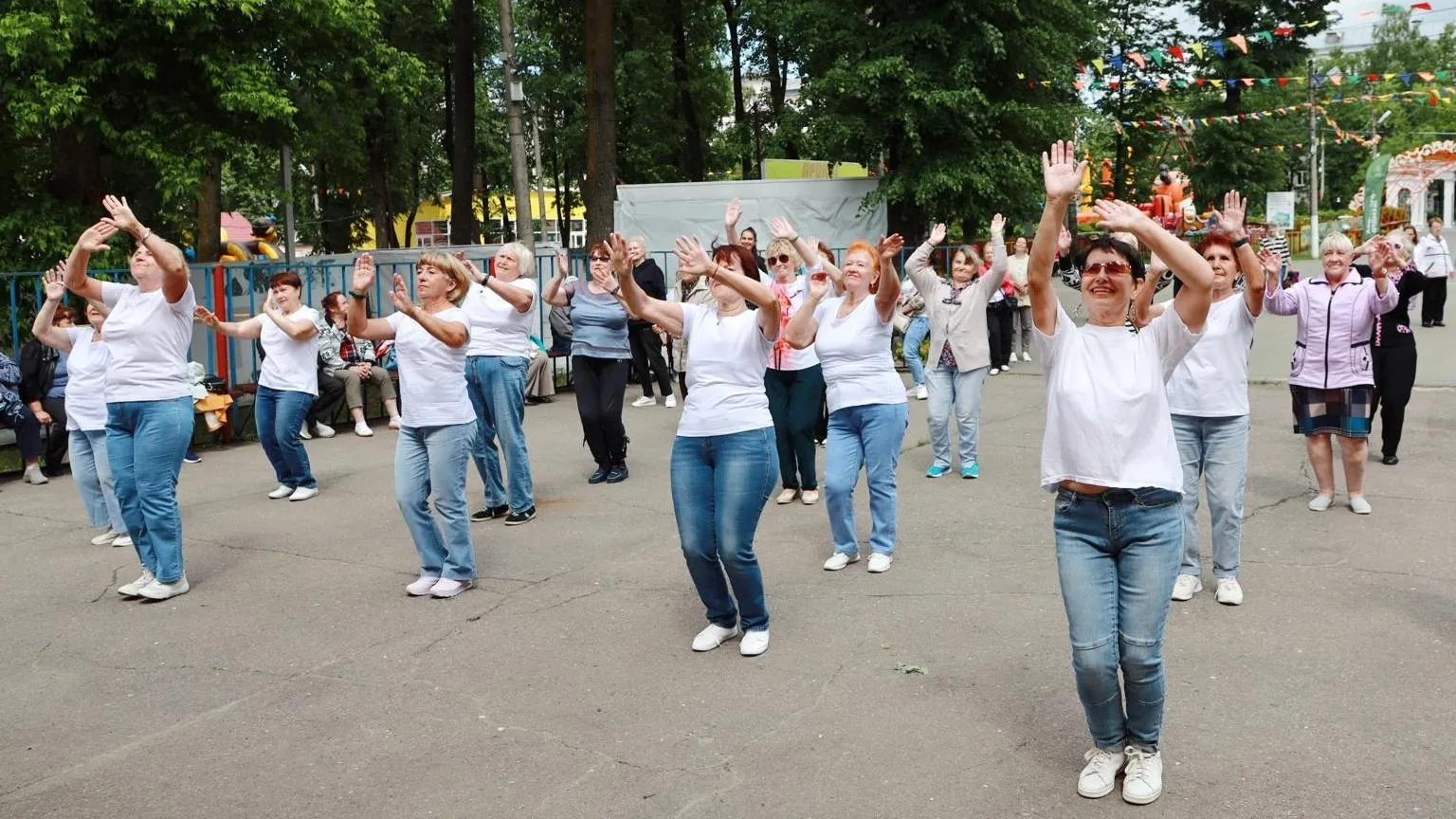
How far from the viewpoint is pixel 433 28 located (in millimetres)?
30766

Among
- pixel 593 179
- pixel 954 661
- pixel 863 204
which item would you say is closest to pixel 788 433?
pixel 954 661

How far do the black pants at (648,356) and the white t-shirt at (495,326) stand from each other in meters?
5.86

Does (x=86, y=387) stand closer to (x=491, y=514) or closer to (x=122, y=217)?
(x=122, y=217)

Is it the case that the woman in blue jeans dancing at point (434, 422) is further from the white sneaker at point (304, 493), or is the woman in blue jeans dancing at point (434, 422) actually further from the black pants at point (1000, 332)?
the black pants at point (1000, 332)

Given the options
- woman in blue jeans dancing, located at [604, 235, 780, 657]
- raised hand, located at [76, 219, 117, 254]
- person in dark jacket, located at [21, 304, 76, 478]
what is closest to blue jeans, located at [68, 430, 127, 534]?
raised hand, located at [76, 219, 117, 254]

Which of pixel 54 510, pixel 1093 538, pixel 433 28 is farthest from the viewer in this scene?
pixel 433 28

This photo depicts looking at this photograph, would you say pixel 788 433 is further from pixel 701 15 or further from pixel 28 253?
pixel 701 15

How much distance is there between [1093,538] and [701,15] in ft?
102

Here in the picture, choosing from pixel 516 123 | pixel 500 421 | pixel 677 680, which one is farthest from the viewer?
pixel 516 123

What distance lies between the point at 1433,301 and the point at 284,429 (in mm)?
18209

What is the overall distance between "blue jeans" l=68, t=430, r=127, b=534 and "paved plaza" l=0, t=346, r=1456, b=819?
0.20 metres

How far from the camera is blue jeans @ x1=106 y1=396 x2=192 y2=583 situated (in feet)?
22.6

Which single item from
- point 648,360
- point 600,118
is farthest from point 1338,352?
point 600,118

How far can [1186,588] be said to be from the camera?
6.49 meters
